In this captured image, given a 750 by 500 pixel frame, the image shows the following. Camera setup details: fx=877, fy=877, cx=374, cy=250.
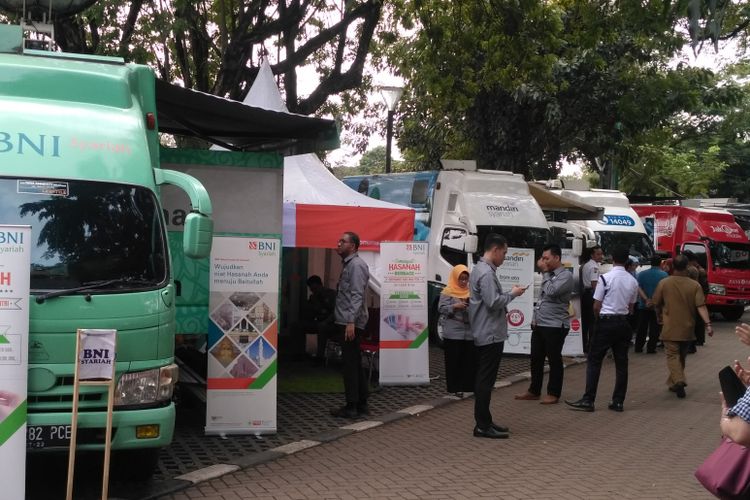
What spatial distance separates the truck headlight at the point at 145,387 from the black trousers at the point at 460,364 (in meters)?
4.23

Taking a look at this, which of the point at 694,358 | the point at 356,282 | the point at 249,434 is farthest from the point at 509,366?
the point at 249,434

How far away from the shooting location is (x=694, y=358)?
1551cm

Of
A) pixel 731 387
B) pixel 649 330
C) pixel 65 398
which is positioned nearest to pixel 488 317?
pixel 65 398

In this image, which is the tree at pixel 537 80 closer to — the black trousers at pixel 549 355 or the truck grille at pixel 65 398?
the black trousers at pixel 549 355

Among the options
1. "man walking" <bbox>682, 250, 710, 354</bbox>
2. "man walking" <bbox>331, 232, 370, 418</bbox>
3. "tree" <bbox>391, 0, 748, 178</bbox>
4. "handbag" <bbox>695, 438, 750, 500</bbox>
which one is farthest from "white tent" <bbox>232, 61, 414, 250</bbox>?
"handbag" <bbox>695, 438, 750, 500</bbox>

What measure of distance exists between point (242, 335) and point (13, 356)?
3.01 meters

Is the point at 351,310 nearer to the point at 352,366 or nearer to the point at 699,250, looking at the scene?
the point at 352,366

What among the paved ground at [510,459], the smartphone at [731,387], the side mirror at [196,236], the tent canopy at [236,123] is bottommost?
the paved ground at [510,459]

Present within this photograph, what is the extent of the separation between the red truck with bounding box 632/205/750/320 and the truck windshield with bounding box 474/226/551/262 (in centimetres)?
845

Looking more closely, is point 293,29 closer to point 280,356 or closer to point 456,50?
point 456,50

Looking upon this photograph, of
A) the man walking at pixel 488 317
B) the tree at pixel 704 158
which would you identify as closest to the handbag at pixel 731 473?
the man walking at pixel 488 317

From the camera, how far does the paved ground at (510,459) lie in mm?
6621

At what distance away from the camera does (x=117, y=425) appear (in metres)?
5.63

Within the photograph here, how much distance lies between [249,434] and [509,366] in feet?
19.9
